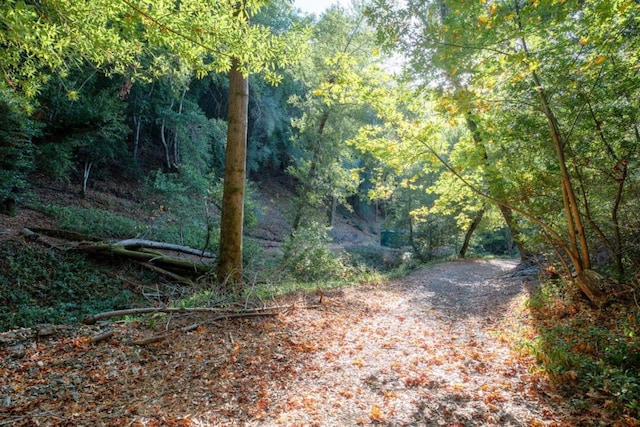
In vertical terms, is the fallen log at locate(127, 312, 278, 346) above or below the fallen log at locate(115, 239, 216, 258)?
below

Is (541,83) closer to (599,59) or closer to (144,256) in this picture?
(599,59)

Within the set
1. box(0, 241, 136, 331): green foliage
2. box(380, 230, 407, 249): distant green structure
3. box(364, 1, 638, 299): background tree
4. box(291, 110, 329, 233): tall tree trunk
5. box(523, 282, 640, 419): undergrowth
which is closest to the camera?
box(523, 282, 640, 419): undergrowth

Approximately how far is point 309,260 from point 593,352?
7.59 m

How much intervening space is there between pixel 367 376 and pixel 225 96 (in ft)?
74.5

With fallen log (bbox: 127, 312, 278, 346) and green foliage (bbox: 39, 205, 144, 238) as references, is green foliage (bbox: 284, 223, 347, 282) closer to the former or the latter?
fallen log (bbox: 127, 312, 278, 346)

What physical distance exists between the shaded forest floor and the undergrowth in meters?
0.17

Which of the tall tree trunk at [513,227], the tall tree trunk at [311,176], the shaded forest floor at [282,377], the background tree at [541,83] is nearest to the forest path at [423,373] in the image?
the shaded forest floor at [282,377]

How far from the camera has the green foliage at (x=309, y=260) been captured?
9.99 meters

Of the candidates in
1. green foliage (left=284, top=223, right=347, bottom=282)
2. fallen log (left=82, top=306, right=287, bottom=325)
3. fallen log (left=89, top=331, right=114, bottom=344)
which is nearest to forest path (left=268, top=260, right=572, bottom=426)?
fallen log (left=82, top=306, right=287, bottom=325)

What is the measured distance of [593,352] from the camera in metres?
3.29

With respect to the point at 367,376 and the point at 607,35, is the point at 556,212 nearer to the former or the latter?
the point at 607,35

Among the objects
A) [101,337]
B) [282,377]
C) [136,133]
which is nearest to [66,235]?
[101,337]

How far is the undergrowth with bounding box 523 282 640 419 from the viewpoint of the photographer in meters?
2.55

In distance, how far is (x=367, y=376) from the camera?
3.37 meters
